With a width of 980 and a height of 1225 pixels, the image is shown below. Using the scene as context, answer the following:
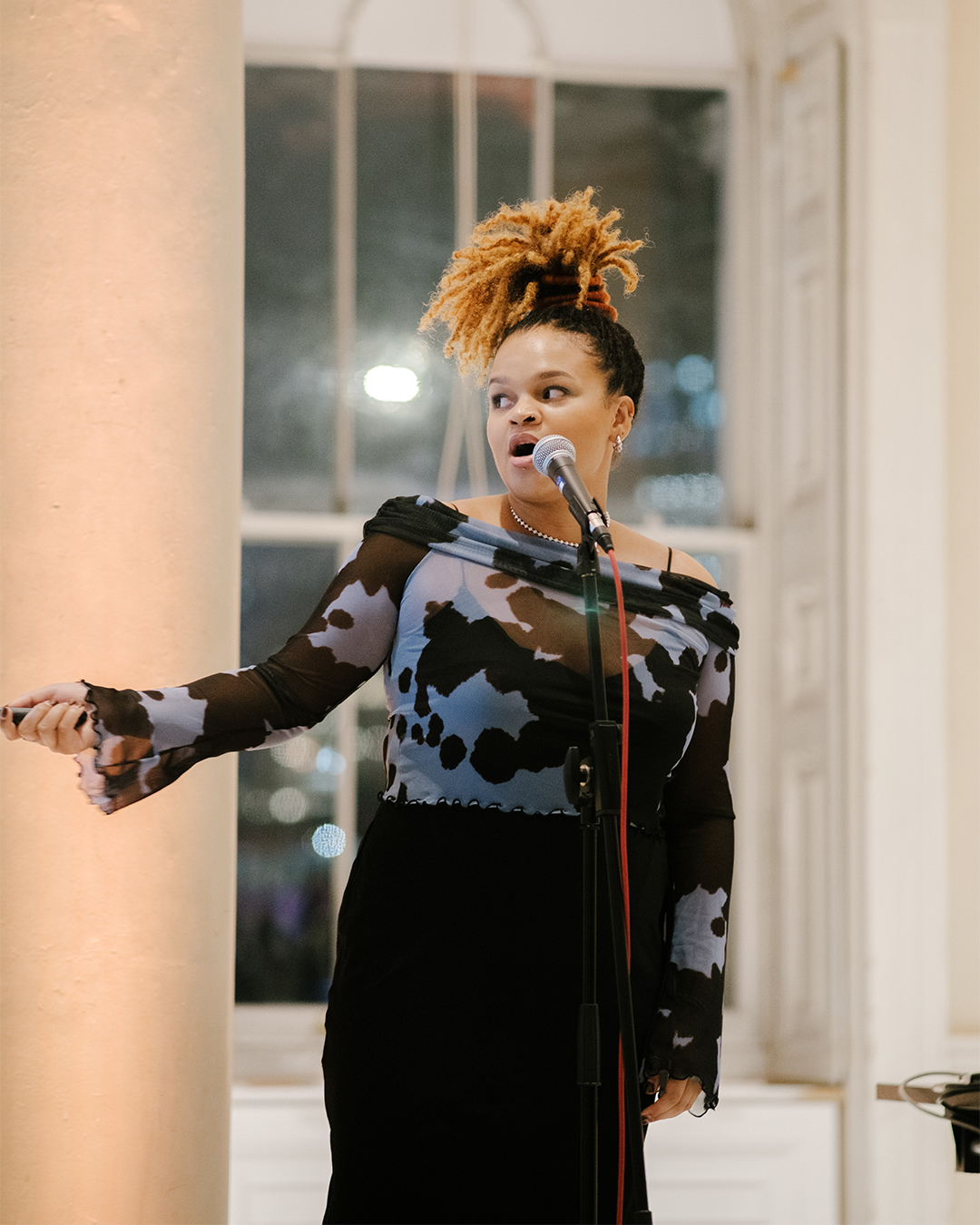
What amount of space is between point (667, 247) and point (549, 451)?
272cm

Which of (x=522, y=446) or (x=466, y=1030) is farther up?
(x=522, y=446)

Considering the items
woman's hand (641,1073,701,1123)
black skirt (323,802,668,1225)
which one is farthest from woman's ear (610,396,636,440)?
woman's hand (641,1073,701,1123)

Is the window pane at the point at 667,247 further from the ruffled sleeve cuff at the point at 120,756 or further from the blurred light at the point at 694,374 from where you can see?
the ruffled sleeve cuff at the point at 120,756

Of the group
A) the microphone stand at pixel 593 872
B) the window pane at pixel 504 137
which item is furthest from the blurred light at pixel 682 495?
the microphone stand at pixel 593 872

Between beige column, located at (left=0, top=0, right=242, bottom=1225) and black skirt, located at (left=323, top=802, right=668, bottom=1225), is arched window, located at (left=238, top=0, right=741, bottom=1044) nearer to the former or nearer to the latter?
beige column, located at (left=0, top=0, right=242, bottom=1225)

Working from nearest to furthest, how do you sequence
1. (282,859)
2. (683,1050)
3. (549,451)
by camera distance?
1. (549,451)
2. (683,1050)
3. (282,859)

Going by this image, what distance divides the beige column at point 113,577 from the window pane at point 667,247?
6.94ft

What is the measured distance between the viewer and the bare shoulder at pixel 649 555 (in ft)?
6.30

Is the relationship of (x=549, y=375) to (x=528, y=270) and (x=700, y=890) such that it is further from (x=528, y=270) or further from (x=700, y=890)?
(x=700, y=890)

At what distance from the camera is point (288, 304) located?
397 cm

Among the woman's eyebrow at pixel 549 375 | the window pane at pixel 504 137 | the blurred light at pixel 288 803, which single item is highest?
the window pane at pixel 504 137

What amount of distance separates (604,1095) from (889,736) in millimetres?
2102

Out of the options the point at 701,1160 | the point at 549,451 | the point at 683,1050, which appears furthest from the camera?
the point at 701,1160

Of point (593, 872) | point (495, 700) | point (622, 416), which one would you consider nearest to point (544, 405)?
point (622, 416)
